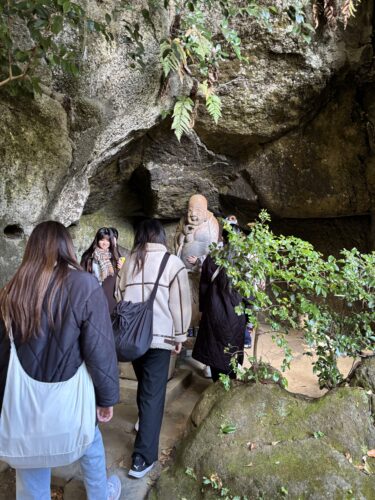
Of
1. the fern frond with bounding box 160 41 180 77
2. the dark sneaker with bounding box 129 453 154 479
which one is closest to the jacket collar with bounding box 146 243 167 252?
the dark sneaker with bounding box 129 453 154 479

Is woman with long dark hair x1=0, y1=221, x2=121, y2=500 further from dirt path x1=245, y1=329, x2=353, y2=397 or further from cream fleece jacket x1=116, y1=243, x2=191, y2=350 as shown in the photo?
dirt path x1=245, y1=329, x2=353, y2=397

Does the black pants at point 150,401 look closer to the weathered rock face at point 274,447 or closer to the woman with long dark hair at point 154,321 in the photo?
the woman with long dark hair at point 154,321

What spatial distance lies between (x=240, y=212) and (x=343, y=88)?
3109 millimetres

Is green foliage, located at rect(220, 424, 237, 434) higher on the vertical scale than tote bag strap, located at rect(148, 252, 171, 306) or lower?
lower

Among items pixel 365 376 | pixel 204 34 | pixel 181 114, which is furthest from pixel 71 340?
pixel 204 34

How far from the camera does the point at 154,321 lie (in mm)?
2771

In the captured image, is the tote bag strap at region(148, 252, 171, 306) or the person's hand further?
the tote bag strap at region(148, 252, 171, 306)

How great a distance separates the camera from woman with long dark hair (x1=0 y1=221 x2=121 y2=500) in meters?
1.85

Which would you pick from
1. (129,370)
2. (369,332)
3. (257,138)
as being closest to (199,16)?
(257,138)

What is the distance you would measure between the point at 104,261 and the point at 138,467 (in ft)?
8.24

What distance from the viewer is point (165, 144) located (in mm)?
6625

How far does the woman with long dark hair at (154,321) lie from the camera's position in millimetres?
2760

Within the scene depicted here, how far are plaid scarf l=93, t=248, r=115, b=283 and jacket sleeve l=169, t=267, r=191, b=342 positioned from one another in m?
1.99

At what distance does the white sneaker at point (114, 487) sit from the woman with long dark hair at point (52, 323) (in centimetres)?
73
